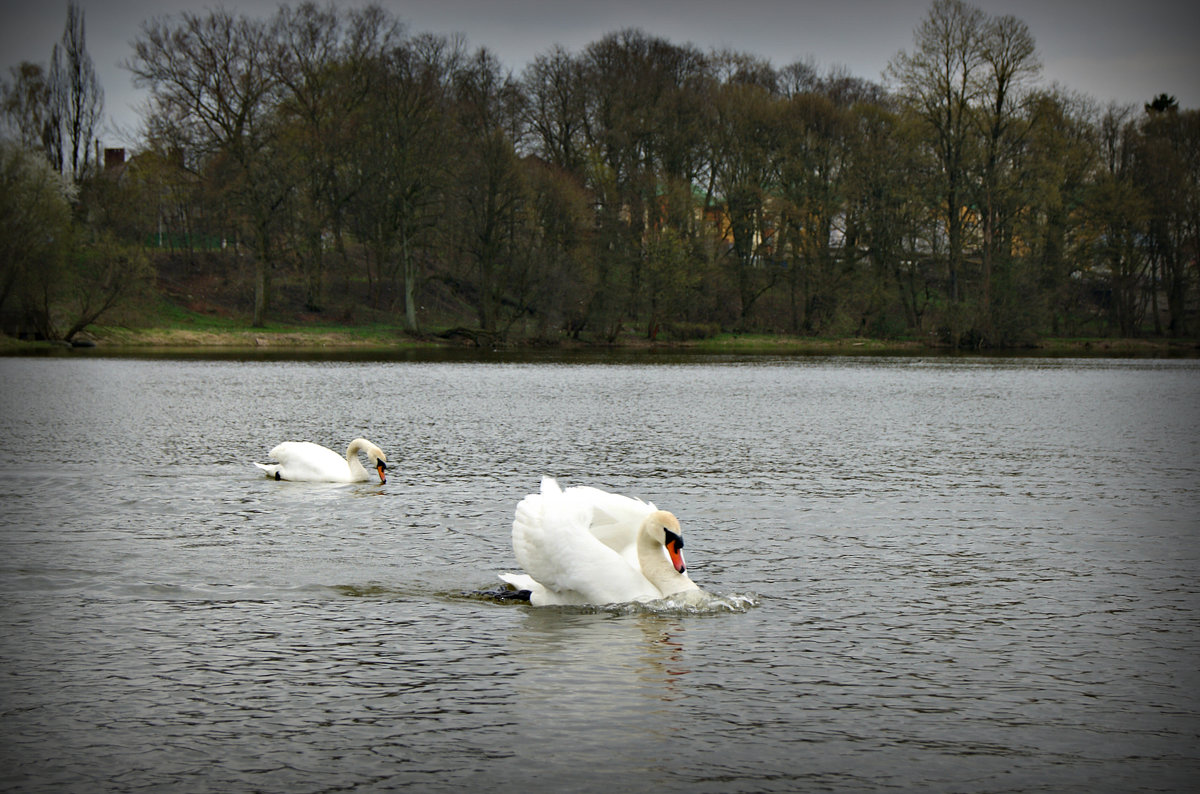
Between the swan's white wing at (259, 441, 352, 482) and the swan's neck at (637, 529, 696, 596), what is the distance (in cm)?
713

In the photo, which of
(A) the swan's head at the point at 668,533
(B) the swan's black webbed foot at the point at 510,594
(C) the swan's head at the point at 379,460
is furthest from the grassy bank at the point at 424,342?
(A) the swan's head at the point at 668,533

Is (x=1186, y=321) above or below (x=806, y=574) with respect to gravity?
above

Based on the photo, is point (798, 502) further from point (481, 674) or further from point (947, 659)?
point (481, 674)

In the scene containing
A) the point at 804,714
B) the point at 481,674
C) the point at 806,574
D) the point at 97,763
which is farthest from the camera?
the point at 806,574

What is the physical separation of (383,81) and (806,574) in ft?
173

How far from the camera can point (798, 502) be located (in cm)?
1305

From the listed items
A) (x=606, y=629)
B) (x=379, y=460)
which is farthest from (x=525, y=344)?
(x=606, y=629)

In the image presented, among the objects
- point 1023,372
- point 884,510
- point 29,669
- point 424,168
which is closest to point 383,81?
point 424,168

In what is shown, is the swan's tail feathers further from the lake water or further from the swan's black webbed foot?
the swan's black webbed foot

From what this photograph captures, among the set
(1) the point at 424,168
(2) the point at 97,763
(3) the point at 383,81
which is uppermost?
(3) the point at 383,81

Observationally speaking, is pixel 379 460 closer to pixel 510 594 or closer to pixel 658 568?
pixel 510 594

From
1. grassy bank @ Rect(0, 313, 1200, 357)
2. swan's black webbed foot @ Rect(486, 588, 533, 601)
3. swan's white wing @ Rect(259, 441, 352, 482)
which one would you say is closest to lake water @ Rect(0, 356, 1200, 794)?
swan's black webbed foot @ Rect(486, 588, 533, 601)

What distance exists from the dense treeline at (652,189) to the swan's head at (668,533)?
158 feet

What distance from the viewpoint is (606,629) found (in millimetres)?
7820
